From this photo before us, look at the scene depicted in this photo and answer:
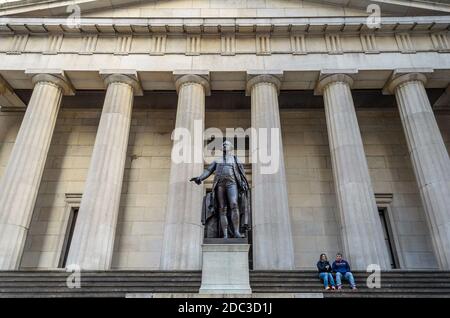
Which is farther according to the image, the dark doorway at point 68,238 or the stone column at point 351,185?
the dark doorway at point 68,238

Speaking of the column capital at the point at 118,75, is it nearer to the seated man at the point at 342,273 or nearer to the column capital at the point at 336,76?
the column capital at the point at 336,76

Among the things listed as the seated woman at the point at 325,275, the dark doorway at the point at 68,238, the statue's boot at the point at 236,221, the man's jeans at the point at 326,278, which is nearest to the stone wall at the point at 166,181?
the dark doorway at the point at 68,238

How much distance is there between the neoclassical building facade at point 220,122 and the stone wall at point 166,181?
3.0 inches

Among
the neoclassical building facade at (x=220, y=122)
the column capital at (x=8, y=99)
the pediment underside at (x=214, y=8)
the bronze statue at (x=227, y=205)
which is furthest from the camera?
the column capital at (x=8, y=99)

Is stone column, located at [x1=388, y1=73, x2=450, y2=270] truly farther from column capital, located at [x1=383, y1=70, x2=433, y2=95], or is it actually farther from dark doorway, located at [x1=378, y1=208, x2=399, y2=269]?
dark doorway, located at [x1=378, y1=208, x2=399, y2=269]

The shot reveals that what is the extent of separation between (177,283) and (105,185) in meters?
5.76


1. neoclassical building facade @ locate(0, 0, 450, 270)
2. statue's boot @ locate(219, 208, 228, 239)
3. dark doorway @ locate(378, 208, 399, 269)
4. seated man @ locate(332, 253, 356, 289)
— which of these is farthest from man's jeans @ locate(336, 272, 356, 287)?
dark doorway @ locate(378, 208, 399, 269)

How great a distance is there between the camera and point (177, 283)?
12.5 metres

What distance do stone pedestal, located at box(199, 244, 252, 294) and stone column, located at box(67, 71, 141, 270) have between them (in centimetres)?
631

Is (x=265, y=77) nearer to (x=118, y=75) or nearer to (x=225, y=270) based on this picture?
(x=118, y=75)

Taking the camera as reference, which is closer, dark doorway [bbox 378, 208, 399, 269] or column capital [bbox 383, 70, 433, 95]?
column capital [bbox 383, 70, 433, 95]

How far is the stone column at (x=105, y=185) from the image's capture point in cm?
1504

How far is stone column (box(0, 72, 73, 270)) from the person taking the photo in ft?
50.1

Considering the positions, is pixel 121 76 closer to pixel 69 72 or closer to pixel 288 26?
pixel 69 72
